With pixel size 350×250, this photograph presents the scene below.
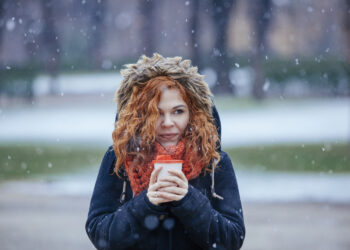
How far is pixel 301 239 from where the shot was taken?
5281 mm

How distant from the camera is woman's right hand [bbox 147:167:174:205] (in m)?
1.73

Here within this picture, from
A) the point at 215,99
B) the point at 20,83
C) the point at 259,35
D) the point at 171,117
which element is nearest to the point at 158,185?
the point at 171,117

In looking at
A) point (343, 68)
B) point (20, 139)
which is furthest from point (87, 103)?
point (343, 68)

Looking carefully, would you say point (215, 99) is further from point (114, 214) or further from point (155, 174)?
point (155, 174)

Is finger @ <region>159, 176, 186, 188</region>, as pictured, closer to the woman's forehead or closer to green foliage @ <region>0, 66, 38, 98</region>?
the woman's forehead

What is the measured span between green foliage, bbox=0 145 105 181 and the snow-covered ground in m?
0.66

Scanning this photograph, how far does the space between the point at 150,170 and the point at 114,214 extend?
195 millimetres

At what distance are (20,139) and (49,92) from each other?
4300 millimetres

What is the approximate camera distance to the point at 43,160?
977 centimetres

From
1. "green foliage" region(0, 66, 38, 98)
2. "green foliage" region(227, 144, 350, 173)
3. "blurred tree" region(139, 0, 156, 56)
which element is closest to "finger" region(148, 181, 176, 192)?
"green foliage" region(227, 144, 350, 173)

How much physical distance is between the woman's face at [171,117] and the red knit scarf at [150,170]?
0.04 meters

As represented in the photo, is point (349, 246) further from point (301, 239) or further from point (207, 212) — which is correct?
point (207, 212)

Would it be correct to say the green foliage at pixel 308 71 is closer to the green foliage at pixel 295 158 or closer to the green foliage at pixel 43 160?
the green foliage at pixel 295 158

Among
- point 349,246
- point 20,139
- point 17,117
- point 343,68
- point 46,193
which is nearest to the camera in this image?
point 349,246
